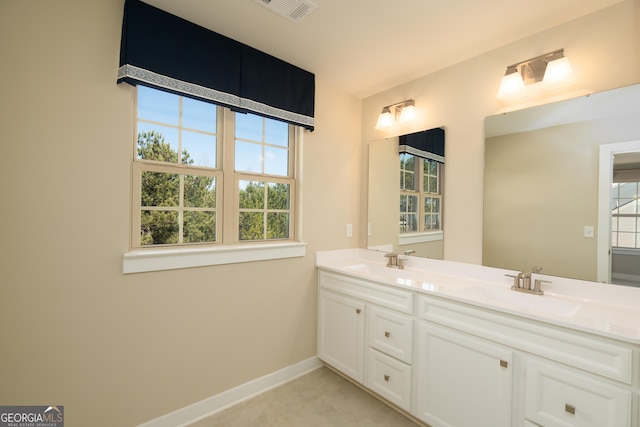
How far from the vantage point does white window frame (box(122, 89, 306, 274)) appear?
174 centimetres

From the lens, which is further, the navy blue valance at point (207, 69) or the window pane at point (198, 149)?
the window pane at point (198, 149)

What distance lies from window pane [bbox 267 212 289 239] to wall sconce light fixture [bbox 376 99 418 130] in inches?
48.5

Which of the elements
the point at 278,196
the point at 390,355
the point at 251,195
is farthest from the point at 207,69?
the point at 390,355

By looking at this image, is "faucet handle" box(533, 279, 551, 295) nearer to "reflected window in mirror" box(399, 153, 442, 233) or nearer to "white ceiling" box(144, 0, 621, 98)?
"reflected window in mirror" box(399, 153, 442, 233)

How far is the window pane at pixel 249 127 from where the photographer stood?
→ 7.23ft

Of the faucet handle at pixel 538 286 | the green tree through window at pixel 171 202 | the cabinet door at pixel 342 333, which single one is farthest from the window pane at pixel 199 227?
the faucet handle at pixel 538 286

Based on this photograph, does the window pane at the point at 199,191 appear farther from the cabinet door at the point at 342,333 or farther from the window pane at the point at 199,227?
the cabinet door at the point at 342,333

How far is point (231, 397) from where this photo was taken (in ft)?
6.82

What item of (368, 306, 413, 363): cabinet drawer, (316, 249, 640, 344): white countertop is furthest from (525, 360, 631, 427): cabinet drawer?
(368, 306, 413, 363): cabinet drawer

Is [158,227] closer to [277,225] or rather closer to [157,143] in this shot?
[157,143]

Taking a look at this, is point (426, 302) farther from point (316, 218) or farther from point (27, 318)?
point (27, 318)

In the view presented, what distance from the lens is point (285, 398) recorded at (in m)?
2.15

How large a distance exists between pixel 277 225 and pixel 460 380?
1.67 metres

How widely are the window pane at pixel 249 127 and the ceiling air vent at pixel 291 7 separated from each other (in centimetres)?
75
